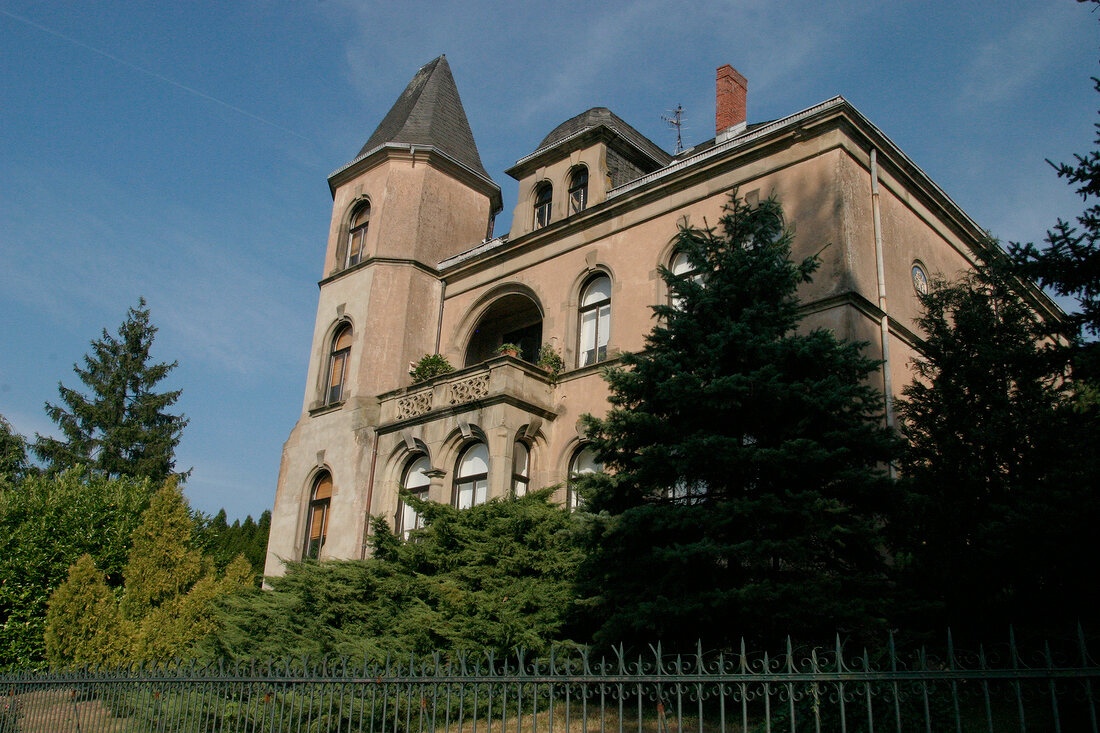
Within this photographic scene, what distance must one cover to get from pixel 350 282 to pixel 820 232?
1259 centimetres

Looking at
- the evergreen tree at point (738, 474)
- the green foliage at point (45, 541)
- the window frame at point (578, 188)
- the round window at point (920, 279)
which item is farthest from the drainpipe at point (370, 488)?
the round window at point (920, 279)

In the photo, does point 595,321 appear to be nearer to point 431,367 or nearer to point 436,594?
point 431,367

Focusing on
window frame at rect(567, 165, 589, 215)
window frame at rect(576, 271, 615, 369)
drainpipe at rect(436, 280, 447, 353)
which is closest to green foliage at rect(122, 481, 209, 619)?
drainpipe at rect(436, 280, 447, 353)

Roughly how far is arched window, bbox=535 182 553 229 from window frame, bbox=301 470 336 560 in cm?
808

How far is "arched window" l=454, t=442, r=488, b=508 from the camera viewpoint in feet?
67.4

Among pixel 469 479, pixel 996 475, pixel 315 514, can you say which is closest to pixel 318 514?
pixel 315 514

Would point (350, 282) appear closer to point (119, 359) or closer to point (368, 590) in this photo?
point (368, 590)

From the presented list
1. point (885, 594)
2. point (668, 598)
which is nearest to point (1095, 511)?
point (885, 594)

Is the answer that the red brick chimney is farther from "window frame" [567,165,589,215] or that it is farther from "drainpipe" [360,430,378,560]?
"drainpipe" [360,430,378,560]

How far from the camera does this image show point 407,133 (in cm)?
2645

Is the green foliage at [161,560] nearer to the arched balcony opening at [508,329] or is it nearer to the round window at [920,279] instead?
the arched balcony opening at [508,329]

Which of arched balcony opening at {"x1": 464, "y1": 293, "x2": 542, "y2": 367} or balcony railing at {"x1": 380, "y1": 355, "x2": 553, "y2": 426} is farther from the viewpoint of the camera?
arched balcony opening at {"x1": 464, "y1": 293, "x2": 542, "y2": 367}

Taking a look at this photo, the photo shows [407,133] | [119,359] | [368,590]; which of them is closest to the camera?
[368,590]

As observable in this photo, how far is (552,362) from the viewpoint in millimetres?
21141
